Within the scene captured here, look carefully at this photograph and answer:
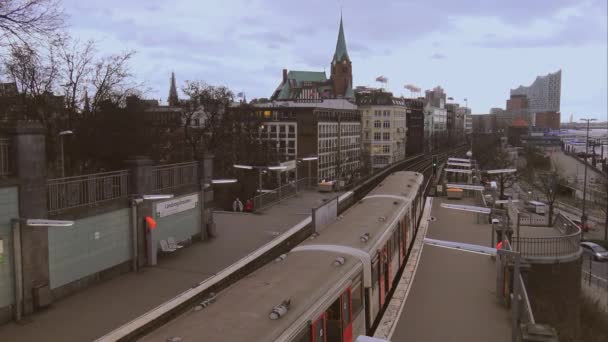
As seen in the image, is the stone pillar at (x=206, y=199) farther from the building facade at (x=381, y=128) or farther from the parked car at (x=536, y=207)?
the building facade at (x=381, y=128)

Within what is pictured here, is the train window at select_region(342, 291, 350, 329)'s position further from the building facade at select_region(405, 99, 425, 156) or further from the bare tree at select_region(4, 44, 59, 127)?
the building facade at select_region(405, 99, 425, 156)

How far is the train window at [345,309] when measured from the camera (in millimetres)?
9352

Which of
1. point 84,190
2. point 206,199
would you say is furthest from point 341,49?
point 84,190

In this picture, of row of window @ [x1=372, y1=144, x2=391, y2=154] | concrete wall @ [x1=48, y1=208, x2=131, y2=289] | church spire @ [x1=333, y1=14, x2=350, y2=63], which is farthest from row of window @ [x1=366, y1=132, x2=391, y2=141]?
concrete wall @ [x1=48, y1=208, x2=131, y2=289]

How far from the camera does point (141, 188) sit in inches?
654

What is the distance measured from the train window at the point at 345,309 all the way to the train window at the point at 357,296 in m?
0.37

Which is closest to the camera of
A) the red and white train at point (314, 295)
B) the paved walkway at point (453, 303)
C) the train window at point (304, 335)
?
the red and white train at point (314, 295)

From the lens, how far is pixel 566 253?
17594 mm

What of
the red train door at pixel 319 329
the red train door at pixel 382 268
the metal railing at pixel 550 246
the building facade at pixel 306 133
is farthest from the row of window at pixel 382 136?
the red train door at pixel 319 329

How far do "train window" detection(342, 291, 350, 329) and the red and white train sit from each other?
18 mm

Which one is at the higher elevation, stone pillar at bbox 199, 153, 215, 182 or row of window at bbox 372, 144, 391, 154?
stone pillar at bbox 199, 153, 215, 182

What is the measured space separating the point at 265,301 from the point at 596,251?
33.3m

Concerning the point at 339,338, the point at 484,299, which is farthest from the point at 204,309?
the point at 484,299

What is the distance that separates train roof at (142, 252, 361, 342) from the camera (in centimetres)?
681
